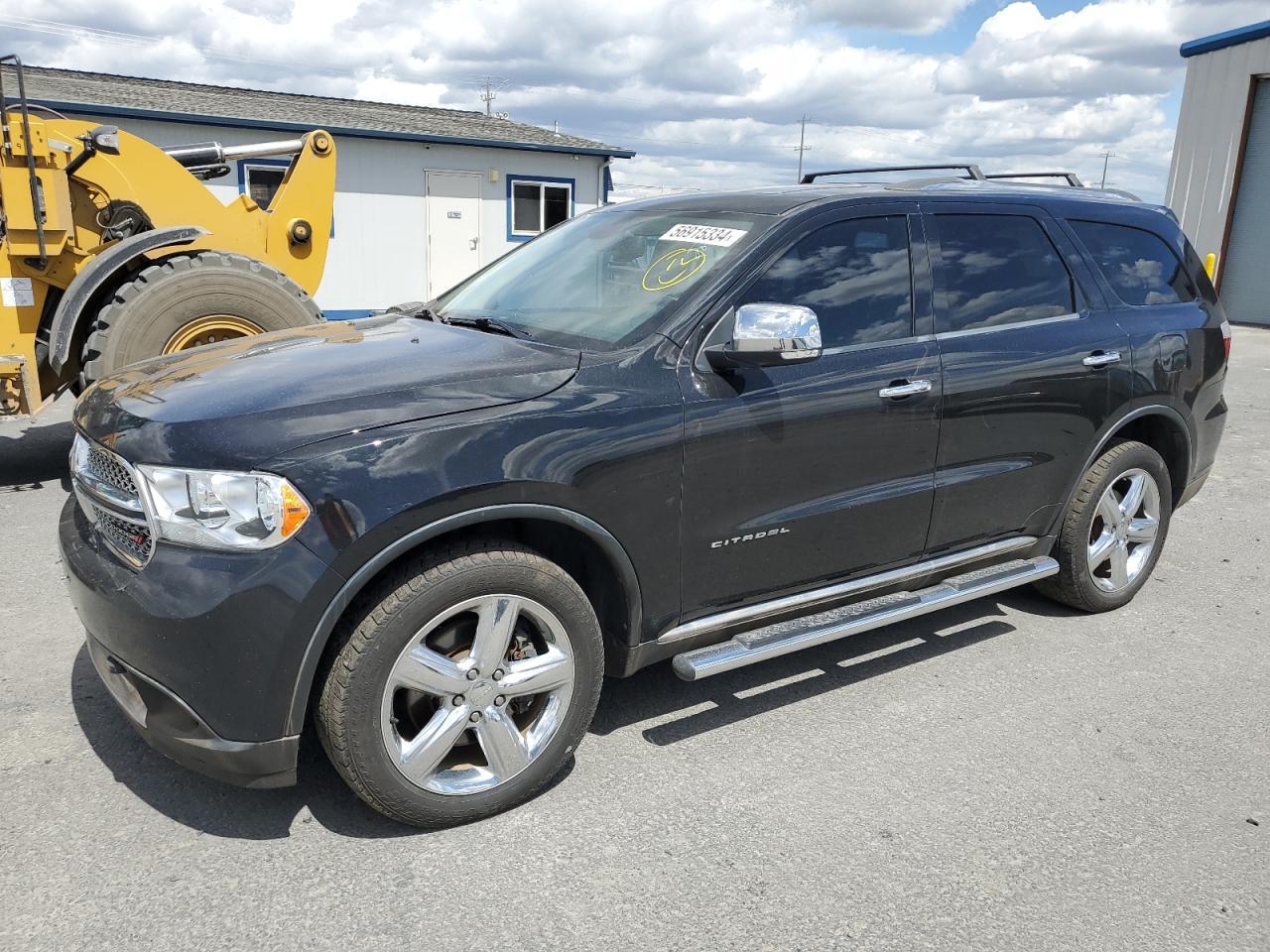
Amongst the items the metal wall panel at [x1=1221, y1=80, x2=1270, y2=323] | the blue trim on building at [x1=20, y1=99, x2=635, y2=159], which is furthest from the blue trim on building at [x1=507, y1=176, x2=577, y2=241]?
the metal wall panel at [x1=1221, y1=80, x2=1270, y2=323]

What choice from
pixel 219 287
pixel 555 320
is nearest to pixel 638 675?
pixel 555 320

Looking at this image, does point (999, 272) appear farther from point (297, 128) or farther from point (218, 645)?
point (297, 128)

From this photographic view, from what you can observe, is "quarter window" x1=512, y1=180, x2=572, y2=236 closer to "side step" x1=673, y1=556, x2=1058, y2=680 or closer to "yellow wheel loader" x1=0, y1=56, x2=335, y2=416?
"yellow wheel loader" x1=0, y1=56, x2=335, y2=416

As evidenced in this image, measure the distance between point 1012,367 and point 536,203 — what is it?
50.5ft

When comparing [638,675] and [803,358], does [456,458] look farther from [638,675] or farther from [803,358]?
[638,675]

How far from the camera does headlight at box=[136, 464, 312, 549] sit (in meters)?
2.47

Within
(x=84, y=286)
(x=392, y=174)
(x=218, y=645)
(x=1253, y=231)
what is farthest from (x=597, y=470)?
(x=1253, y=231)

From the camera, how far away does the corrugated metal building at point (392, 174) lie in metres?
15.2

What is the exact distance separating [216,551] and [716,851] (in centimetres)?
162

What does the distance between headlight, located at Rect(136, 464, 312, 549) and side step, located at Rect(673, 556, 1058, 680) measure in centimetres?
136

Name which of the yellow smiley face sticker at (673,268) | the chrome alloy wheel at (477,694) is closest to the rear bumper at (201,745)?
the chrome alloy wheel at (477,694)

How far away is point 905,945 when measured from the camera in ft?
8.12

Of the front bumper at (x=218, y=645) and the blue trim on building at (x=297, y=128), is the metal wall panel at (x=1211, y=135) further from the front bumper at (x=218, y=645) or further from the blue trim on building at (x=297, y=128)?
the front bumper at (x=218, y=645)

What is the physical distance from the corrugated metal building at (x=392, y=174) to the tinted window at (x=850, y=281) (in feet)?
43.2
